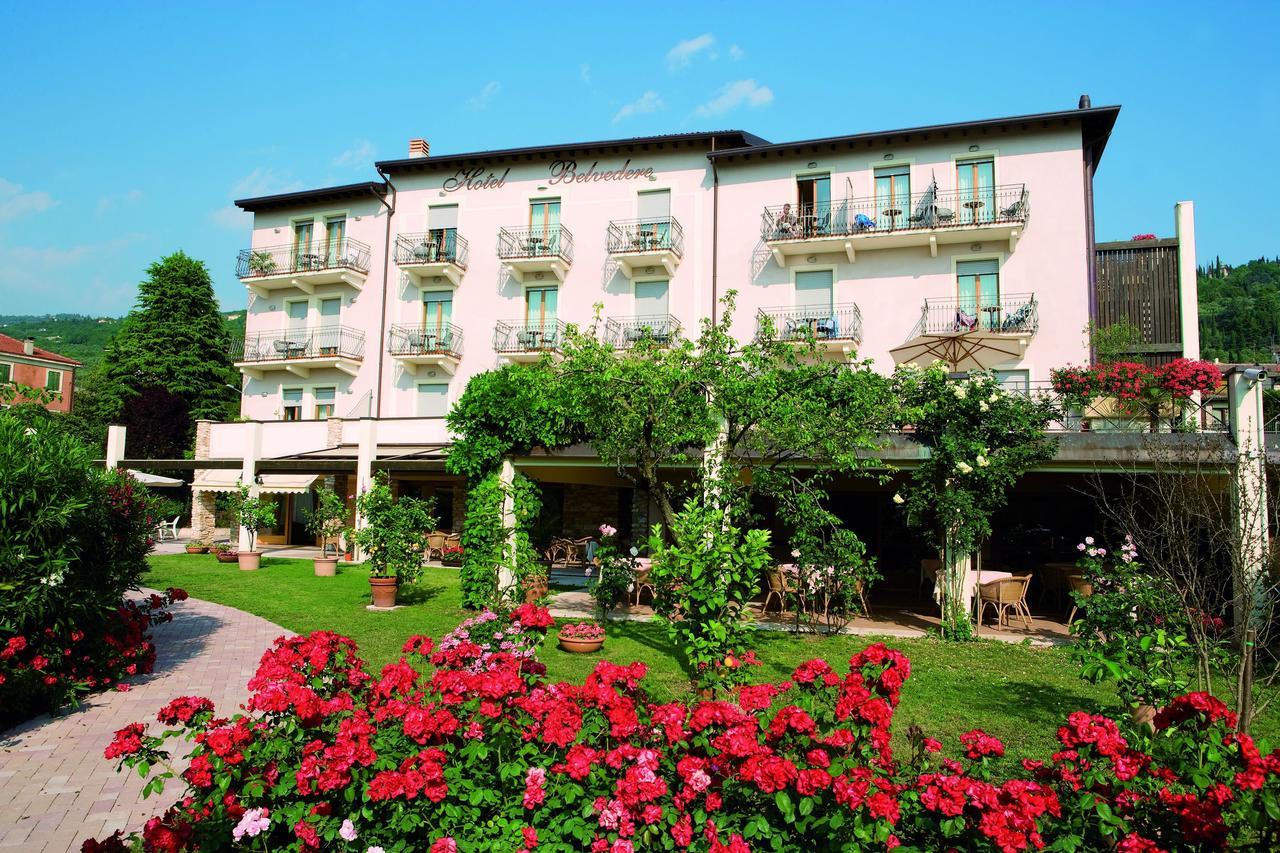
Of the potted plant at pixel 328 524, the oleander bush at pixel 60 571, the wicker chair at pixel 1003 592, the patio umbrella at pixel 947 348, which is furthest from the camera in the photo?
the potted plant at pixel 328 524

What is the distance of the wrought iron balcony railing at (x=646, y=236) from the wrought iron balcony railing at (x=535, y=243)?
1.42 metres

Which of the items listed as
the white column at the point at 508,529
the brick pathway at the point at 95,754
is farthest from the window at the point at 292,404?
the brick pathway at the point at 95,754

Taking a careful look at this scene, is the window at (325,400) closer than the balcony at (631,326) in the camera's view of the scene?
No

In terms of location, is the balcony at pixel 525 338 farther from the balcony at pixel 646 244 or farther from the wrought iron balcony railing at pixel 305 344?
the wrought iron balcony railing at pixel 305 344

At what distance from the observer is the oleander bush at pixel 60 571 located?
5.91 m

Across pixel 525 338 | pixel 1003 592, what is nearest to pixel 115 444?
pixel 525 338

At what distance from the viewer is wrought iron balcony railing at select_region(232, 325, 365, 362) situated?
A: 2330 cm

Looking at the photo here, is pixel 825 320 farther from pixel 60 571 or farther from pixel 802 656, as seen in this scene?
pixel 60 571

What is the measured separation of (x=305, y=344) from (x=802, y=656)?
2028 cm

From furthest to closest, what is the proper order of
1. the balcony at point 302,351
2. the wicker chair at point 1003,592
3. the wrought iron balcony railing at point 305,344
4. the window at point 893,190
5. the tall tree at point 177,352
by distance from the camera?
the tall tree at point 177,352 → the wrought iron balcony railing at point 305,344 → the balcony at point 302,351 → the window at point 893,190 → the wicker chair at point 1003,592

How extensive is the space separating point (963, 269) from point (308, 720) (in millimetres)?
18756

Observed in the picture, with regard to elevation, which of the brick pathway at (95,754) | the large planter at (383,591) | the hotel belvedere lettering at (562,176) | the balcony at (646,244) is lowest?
the brick pathway at (95,754)

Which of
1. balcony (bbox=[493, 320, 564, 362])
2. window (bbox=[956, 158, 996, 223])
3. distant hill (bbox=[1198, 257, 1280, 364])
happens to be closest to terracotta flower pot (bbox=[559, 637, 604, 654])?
balcony (bbox=[493, 320, 564, 362])

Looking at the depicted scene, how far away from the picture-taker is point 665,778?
3.21m
